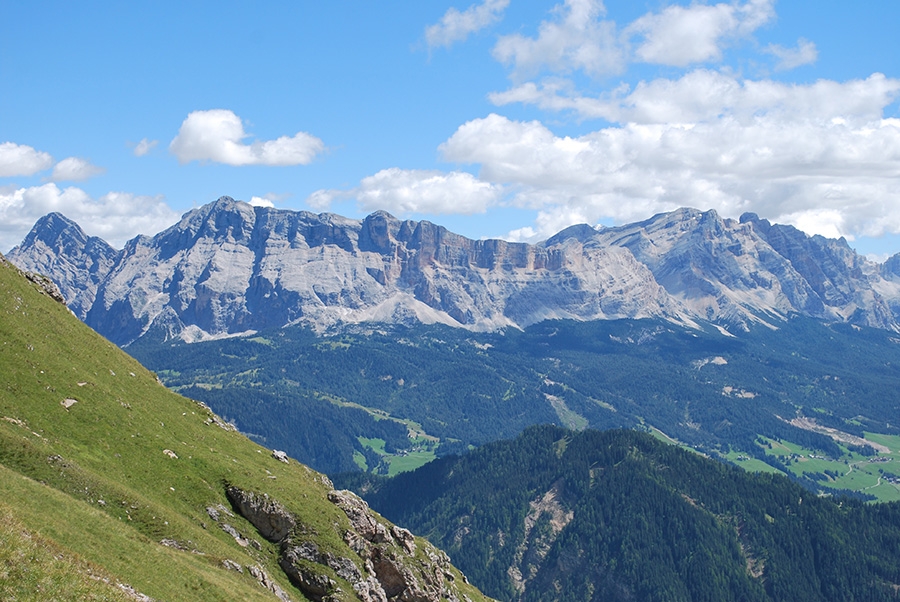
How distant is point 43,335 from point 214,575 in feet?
175

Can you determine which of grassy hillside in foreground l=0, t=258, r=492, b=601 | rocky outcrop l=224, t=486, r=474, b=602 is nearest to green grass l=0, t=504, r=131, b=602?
grassy hillside in foreground l=0, t=258, r=492, b=601

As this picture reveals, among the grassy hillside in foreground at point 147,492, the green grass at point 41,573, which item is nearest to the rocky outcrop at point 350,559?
the grassy hillside in foreground at point 147,492

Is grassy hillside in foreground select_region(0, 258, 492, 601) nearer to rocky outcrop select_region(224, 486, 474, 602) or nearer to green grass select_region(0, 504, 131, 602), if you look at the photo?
rocky outcrop select_region(224, 486, 474, 602)

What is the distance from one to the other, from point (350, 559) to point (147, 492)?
25.4 metres

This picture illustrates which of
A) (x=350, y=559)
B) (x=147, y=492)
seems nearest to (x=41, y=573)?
(x=147, y=492)

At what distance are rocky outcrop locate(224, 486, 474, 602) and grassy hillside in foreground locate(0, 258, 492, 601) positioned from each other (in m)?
0.19

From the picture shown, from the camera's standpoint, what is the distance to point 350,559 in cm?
9750

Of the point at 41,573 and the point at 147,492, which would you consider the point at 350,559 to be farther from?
the point at 41,573

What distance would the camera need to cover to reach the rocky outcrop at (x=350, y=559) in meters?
94.0

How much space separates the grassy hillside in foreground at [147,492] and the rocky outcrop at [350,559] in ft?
0.62

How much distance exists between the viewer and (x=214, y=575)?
2881 inches

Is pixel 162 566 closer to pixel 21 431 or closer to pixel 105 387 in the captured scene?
pixel 21 431

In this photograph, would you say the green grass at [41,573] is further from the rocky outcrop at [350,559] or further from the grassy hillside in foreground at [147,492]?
the rocky outcrop at [350,559]

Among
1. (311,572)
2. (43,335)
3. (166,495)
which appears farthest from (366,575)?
(43,335)
